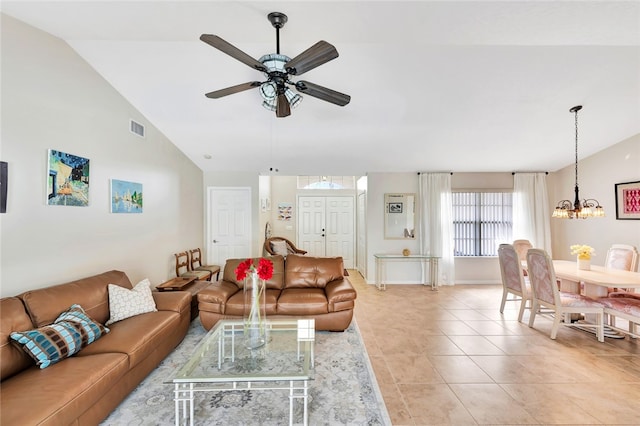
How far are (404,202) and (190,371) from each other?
514 centimetres

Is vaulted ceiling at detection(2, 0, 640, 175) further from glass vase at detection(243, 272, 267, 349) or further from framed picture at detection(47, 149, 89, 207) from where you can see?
glass vase at detection(243, 272, 267, 349)

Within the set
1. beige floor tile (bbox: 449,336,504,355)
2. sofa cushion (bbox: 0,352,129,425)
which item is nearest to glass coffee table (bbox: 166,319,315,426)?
sofa cushion (bbox: 0,352,129,425)

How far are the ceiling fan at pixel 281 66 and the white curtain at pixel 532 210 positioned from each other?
17.5ft

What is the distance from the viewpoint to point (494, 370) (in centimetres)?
272

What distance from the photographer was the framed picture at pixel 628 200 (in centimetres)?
444

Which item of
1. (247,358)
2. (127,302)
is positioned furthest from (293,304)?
(127,302)

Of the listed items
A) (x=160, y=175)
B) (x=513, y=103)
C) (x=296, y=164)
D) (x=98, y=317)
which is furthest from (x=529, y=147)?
(x=98, y=317)

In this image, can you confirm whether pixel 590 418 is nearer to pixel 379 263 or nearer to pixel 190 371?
pixel 190 371

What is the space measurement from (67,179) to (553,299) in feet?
17.7

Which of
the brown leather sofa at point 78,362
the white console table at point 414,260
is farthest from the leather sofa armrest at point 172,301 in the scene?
the white console table at point 414,260

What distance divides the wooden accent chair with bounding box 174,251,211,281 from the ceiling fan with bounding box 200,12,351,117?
330cm

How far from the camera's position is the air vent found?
12.4 ft

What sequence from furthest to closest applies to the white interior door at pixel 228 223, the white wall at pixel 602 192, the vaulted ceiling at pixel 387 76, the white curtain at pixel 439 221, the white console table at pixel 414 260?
1. the white interior door at pixel 228 223
2. the white curtain at pixel 439 221
3. the white console table at pixel 414 260
4. the white wall at pixel 602 192
5. the vaulted ceiling at pixel 387 76

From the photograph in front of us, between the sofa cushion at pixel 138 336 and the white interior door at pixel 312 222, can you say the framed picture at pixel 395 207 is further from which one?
the sofa cushion at pixel 138 336
